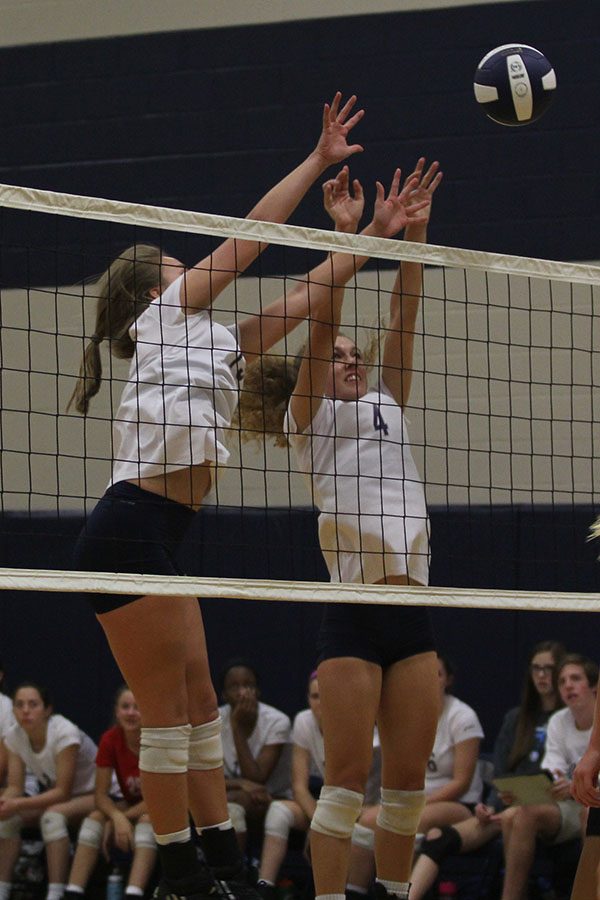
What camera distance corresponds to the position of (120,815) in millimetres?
7969

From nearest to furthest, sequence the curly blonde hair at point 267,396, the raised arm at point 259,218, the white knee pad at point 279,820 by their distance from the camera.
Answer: the raised arm at point 259,218 < the curly blonde hair at point 267,396 < the white knee pad at point 279,820

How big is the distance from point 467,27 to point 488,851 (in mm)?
5142

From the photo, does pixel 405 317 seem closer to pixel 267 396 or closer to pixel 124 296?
pixel 267 396

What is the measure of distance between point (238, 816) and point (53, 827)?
3.65 feet

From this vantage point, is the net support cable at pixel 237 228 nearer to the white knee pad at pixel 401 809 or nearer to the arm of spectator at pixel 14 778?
the white knee pad at pixel 401 809

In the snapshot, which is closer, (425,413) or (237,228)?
(237,228)

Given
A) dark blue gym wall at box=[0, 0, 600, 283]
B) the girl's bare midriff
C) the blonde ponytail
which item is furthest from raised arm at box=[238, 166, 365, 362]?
dark blue gym wall at box=[0, 0, 600, 283]

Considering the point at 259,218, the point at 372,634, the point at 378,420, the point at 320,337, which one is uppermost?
the point at 259,218

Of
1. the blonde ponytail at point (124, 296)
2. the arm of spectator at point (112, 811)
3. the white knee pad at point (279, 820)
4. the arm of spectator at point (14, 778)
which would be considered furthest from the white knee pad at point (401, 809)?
the arm of spectator at point (14, 778)

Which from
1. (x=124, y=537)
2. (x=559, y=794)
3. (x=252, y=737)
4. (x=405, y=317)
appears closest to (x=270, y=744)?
(x=252, y=737)

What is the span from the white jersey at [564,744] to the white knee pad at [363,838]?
102cm

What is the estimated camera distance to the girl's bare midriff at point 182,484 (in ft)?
15.1

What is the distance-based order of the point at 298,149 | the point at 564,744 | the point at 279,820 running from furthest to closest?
the point at 298,149 < the point at 279,820 < the point at 564,744

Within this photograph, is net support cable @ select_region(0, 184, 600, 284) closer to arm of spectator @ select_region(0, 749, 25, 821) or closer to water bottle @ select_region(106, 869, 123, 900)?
water bottle @ select_region(106, 869, 123, 900)
